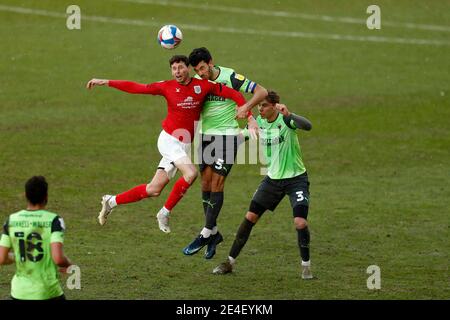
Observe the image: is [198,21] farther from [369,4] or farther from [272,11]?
[369,4]

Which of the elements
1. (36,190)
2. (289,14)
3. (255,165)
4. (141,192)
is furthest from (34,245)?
(289,14)

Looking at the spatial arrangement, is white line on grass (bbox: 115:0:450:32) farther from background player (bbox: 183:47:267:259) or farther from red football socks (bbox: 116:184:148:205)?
red football socks (bbox: 116:184:148:205)

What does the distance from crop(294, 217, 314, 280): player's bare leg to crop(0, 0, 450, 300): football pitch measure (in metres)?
0.30

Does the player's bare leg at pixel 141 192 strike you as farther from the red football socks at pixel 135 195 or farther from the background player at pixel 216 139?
the background player at pixel 216 139

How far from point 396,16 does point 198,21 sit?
9.02 meters

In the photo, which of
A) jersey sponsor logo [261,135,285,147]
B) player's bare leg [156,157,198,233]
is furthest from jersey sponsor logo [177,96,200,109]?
jersey sponsor logo [261,135,285,147]

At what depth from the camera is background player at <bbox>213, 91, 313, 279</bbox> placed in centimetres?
1658

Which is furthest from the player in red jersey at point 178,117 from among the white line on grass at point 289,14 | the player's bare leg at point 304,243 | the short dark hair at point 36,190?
the white line on grass at point 289,14

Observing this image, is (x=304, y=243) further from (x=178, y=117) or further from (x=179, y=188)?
(x=178, y=117)

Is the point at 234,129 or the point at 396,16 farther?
the point at 396,16

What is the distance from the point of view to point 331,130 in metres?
31.5

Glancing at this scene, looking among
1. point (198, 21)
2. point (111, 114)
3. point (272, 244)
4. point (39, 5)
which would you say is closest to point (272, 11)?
point (198, 21)
